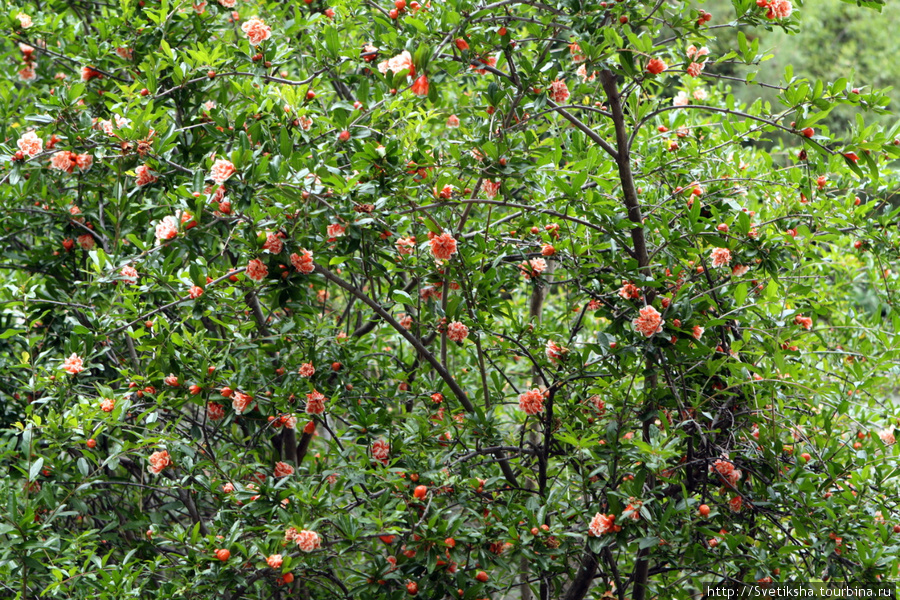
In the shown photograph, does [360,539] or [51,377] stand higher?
[51,377]

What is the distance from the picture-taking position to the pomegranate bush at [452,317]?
81.7 inches

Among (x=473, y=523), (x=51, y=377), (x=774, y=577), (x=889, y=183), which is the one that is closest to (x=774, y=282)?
(x=774, y=577)

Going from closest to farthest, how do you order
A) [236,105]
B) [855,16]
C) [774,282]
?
[774,282] < [236,105] < [855,16]

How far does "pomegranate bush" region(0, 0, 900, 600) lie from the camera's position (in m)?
2.08

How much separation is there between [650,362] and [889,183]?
1340mm

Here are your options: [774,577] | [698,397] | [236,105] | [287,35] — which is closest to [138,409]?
[236,105]

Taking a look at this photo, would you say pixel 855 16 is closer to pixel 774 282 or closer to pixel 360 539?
pixel 774 282

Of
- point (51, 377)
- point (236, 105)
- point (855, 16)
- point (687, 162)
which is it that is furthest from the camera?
point (855, 16)

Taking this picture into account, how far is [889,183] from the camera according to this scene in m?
2.78

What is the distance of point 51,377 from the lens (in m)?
2.45

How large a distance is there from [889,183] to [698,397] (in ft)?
4.47

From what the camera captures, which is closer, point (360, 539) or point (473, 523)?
point (360, 539)

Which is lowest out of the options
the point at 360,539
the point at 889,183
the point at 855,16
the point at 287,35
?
the point at 360,539

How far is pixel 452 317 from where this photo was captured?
238 cm
